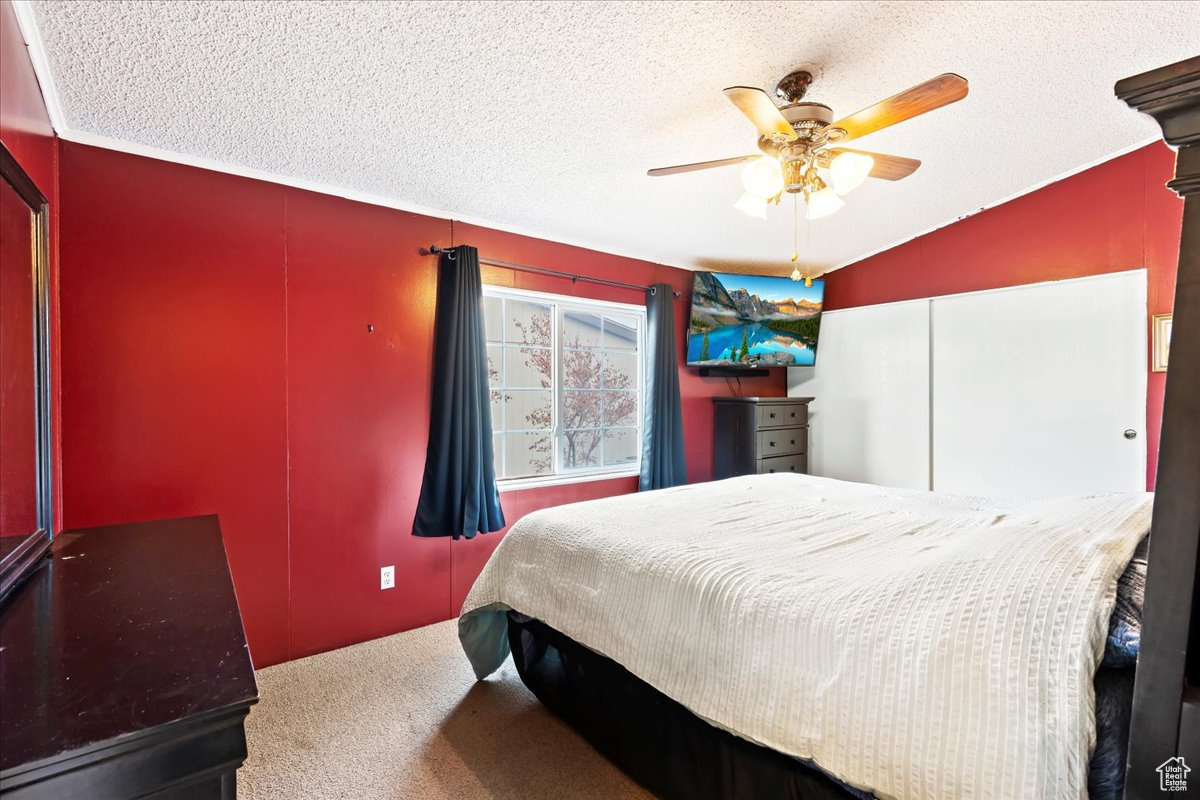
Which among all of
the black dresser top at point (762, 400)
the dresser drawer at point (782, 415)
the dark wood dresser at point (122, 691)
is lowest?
the dark wood dresser at point (122, 691)

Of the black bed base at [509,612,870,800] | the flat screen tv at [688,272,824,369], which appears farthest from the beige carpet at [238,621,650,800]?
the flat screen tv at [688,272,824,369]

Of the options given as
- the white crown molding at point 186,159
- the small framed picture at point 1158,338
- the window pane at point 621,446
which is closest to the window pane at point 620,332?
the white crown molding at point 186,159

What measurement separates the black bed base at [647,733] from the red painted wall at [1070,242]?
2.57m

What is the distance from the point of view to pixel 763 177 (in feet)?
6.36

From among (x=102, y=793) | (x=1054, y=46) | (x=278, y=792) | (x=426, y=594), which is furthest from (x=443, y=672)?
(x=1054, y=46)

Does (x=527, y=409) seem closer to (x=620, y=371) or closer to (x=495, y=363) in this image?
(x=495, y=363)

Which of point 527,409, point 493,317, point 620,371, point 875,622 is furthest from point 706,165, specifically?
point 620,371

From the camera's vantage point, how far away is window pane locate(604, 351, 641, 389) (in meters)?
3.93

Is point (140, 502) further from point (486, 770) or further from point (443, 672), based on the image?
point (486, 770)

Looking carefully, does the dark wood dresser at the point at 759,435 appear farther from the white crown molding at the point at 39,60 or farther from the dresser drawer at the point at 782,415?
the white crown molding at the point at 39,60

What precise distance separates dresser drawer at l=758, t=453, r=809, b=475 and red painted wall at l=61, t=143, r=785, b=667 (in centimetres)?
213

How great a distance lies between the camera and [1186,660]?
0.72 metres

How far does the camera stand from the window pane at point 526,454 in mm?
3469

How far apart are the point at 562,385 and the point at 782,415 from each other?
5.77ft
